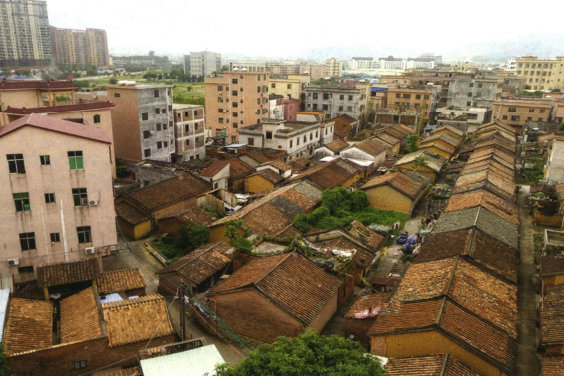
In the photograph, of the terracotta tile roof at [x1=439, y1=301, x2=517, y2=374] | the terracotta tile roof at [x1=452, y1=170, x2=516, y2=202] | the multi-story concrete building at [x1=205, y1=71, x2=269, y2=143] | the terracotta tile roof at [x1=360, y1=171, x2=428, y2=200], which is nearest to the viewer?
the terracotta tile roof at [x1=439, y1=301, x2=517, y2=374]

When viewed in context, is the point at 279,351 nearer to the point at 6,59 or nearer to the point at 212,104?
the point at 212,104

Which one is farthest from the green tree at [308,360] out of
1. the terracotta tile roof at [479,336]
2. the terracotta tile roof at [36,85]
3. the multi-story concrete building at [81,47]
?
the multi-story concrete building at [81,47]

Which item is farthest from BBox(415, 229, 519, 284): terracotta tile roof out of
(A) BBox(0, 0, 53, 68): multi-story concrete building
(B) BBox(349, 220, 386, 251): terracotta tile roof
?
(A) BBox(0, 0, 53, 68): multi-story concrete building

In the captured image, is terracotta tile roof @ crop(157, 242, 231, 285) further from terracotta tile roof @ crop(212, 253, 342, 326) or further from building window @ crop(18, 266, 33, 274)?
building window @ crop(18, 266, 33, 274)

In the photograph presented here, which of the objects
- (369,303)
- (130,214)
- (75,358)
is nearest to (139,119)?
(130,214)

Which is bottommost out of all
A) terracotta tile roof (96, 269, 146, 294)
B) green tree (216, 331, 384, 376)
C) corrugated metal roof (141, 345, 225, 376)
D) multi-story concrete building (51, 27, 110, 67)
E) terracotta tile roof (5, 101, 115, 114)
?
terracotta tile roof (96, 269, 146, 294)

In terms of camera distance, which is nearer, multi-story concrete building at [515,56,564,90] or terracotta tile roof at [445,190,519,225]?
terracotta tile roof at [445,190,519,225]

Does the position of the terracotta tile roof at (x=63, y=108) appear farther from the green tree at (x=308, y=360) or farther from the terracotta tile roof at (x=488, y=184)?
the terracotta tile roof at (x=488, y=184)

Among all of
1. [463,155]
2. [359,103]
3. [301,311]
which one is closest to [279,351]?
[301,311]
